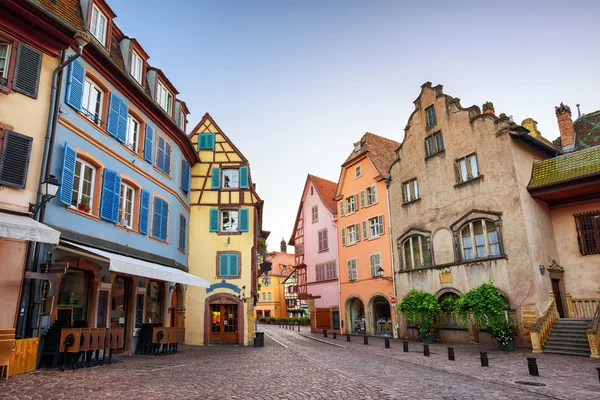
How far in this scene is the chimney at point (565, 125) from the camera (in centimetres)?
2239

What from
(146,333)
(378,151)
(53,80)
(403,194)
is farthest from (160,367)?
(378,151)

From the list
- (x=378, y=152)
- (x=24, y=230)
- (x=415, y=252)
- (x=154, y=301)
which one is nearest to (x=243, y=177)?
(x=154, y=301)

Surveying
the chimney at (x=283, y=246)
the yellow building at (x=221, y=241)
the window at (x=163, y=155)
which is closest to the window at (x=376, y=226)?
the yellow building at (x=221, y=241)

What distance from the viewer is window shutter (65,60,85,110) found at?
11.1 metres

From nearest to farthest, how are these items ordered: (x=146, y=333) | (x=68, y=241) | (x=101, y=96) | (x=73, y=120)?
1. (x=68, y=241)
2. (x=73, y=120)
3. (x=101, y=96)
4. (x=146, y=333)

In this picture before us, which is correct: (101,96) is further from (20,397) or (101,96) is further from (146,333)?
(20,397)

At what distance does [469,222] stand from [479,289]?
12.1 feet

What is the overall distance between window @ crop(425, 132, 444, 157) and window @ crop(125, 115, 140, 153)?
51.4 feet

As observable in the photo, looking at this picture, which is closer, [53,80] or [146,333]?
[53,80]

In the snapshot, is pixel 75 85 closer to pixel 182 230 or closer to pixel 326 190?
pixel 182 230

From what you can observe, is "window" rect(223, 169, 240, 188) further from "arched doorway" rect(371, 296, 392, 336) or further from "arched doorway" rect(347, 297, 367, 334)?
"arched doorway" rect(347, 297, 367, 334)

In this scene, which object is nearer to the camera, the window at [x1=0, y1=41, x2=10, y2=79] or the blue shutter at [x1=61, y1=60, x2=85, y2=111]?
the window at [x1=0, y1=41, x2=10, y2=79]

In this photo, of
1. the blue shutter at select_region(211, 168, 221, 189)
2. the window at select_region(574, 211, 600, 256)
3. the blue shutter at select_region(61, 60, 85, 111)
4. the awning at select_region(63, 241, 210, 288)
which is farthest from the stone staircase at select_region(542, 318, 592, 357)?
the blue shutter at select_region(61, 60, 85, 111)

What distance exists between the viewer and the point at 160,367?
1111 centimetres
